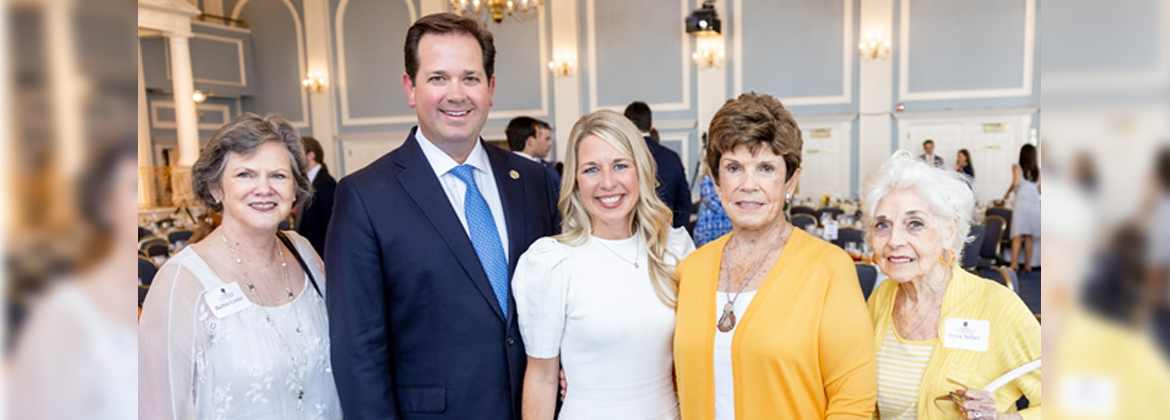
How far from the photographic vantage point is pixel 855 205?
29.8 ft

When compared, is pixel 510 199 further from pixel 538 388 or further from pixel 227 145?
pixel 227 145

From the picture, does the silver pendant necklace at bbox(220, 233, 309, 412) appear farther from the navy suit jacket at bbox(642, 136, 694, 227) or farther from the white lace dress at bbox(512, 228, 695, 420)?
the navy suit jacket at bbox(642, 136, 694, 227)

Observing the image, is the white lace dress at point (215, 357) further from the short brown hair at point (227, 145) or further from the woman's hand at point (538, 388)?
the woman's hand at point (538, 388)

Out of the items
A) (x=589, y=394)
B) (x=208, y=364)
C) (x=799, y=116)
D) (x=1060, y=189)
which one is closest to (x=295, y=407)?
(x=208, y=364)

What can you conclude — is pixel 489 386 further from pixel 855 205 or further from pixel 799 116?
pixel 799 116

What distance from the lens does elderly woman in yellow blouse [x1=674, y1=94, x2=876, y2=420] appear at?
1.77m

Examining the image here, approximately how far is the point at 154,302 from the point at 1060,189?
202cm

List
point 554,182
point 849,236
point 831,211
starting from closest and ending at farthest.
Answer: point 554,182 → point 849,236 → point 831,211

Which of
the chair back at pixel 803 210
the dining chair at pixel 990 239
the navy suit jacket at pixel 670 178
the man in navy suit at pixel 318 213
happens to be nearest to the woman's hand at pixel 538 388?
the man in navy suit at pixel 318 213

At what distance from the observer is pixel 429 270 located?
6.47 ft

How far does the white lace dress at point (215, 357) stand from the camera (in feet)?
5.74

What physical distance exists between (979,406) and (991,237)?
6364 mm

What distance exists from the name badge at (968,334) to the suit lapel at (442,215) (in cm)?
123

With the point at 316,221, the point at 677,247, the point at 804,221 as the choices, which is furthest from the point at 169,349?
the point at 804,221
